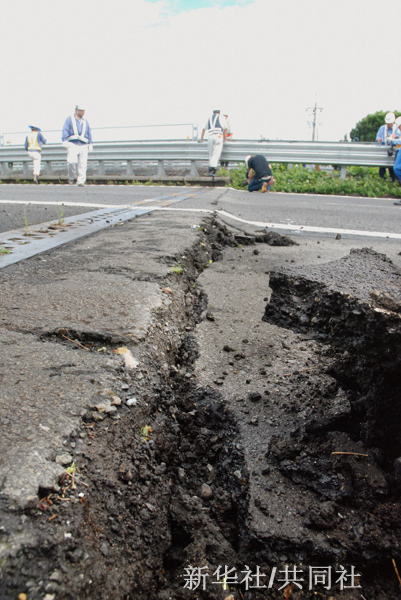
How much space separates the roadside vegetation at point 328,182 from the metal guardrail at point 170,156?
362mm

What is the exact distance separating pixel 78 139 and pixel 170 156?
8.63ft

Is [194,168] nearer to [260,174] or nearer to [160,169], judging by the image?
[160,169]

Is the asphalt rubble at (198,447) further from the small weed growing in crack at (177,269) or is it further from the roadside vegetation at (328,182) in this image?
the roadside vegetation at (328,182)

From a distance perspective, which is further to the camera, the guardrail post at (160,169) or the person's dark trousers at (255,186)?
the guardrail post at (160,169)

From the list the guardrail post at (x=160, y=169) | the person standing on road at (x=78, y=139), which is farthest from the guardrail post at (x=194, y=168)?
the person standing on road at (x=78, y=139)

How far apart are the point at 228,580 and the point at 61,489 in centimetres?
50

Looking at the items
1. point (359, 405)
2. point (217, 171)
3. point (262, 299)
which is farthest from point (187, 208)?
point (217, 171)

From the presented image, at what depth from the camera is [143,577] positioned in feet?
3.40

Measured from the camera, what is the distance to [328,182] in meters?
10.9

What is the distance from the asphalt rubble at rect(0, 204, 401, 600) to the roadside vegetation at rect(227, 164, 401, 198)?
29.4ft

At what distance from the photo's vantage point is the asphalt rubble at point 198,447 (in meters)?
1.00

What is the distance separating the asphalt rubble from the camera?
1.00 m

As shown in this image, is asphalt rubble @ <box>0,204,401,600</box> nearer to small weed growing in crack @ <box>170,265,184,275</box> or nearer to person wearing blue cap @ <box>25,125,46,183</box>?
small weed growing in crack @ <box>170,265,184,275</box>

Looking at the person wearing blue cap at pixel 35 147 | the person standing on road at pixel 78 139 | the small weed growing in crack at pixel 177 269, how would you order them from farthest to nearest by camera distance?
the person wearing blue cap at pixel 35 147 < the person standing on road at pixel 78 139 < the small weed growing in crack at pixel 177 269
